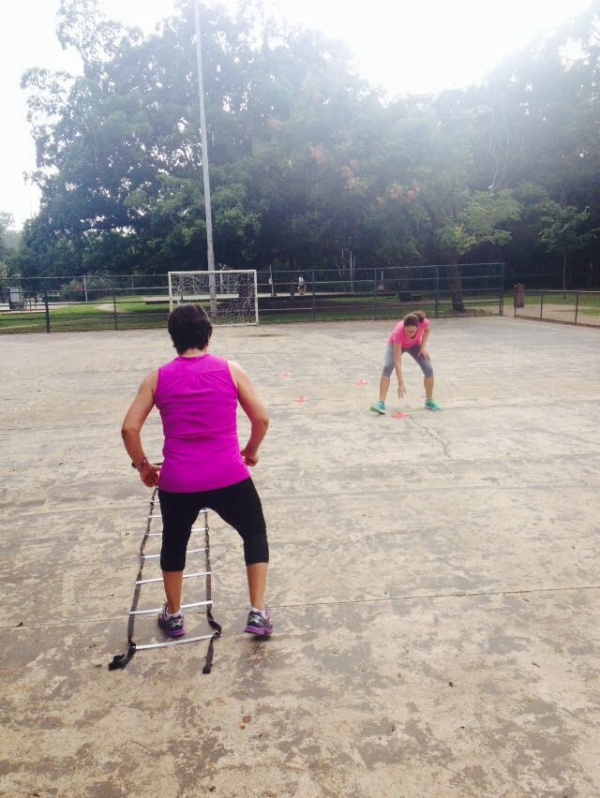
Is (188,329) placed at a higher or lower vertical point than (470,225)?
lower

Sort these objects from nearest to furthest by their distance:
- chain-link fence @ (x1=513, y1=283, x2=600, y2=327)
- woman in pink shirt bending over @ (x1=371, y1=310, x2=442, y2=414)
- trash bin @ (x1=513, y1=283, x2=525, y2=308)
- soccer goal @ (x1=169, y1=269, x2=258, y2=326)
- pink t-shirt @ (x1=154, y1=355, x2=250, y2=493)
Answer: pink t-shirt @ (x1=154, y1=355, x2=250, y2=493), woman in pink shirt bending over @ (x1=371, y1=310, x2=442, y2=414), chain-link fence @ (x1=513, y1=283, x2=600, y2=327), soccer goal @ (x1=169, y1=269, x2=258, y2=326), trash bin @ (x1=513, y1=283, x2=525, y2=308)

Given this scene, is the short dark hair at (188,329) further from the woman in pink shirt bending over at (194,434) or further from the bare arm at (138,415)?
the bare arm at (138,415)

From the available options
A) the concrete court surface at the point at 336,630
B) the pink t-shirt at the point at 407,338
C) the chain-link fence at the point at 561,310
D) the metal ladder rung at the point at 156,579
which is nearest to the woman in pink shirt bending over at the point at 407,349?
the pink t-shirt at the point at 407,338

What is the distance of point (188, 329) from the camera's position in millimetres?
2805

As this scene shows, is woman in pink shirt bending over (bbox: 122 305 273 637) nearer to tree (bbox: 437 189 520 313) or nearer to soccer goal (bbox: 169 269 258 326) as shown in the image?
soccer goal (bbox: 169 269 258 326)

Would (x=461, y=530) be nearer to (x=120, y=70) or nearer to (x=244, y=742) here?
(x=244, y=742)

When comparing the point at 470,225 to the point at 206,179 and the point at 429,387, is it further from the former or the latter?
the point at 429,387

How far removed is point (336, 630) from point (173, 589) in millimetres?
807

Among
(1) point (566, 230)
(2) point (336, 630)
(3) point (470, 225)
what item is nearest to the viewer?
(2) point (336, 630)

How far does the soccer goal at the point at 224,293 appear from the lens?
24875 mm

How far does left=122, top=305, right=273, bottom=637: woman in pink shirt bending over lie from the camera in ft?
9.18

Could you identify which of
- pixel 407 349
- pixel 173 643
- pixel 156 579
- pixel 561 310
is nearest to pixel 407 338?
A: pixel 407 349

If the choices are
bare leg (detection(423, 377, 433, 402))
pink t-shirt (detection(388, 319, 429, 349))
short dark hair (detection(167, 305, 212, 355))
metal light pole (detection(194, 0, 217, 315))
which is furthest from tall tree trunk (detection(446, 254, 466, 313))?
short dark hair (detection(167, 305, 212, 355))

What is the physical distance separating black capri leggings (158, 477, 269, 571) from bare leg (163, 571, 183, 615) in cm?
4
